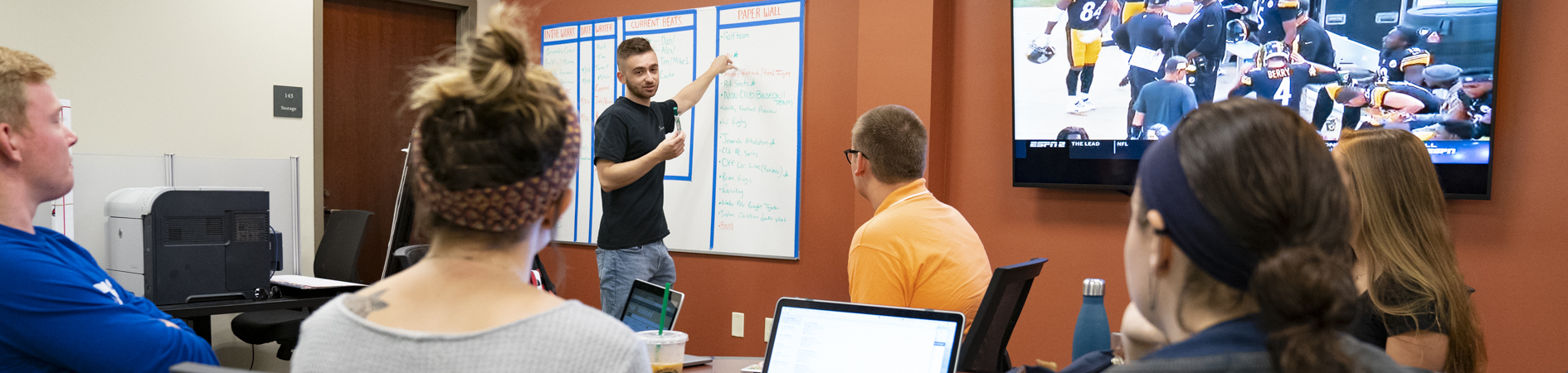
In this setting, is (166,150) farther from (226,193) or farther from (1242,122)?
(1242,122)

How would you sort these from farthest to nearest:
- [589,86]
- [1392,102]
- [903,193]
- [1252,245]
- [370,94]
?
[370,94]
[589,86]
[1392,102]
[903,193]
[1252,245]

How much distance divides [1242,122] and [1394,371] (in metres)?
0.24

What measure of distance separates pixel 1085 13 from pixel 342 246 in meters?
3.37

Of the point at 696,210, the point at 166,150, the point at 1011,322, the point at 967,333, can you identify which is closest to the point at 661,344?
the point at 967,333

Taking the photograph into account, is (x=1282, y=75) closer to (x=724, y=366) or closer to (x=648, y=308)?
(x=724, y=366)

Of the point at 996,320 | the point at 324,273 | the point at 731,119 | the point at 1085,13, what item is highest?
the point at 1085,13

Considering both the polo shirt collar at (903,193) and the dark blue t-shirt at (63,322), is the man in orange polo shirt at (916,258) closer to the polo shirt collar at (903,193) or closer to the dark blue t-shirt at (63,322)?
the polo shirt collar at (903,193)

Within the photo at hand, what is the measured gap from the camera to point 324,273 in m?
4.30

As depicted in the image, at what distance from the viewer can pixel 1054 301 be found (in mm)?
3279

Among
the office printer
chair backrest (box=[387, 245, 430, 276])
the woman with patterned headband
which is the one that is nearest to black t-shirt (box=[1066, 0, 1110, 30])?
chair backrest (box=[387, 245, 430, 276])

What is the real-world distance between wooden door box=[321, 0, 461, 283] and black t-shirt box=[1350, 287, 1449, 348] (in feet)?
13.7

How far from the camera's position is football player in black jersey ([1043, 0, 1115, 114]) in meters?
3.03

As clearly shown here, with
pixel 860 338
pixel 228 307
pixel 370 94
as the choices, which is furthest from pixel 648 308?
pixel 370 94

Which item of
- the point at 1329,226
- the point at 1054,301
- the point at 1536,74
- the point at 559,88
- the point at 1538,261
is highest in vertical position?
the point at 1536,74
